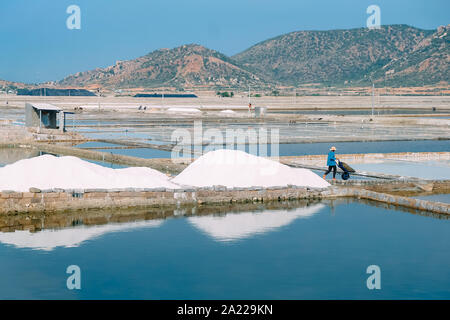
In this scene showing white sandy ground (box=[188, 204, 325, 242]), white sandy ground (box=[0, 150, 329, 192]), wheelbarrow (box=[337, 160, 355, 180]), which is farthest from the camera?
wheelbarrow (box=[337, 160, 355, 180])

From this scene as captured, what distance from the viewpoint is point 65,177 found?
15156 millimetres

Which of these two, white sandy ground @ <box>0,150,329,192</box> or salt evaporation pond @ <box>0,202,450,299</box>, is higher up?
white sandy ground @ <box>0,150,329,192</box>

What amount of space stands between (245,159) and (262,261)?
6495mm

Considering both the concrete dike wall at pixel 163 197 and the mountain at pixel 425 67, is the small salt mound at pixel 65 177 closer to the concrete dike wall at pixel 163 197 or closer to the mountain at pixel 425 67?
the concrete dike wall at pixel 163 197

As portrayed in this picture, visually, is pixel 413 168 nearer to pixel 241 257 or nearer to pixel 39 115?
pixel 241 257

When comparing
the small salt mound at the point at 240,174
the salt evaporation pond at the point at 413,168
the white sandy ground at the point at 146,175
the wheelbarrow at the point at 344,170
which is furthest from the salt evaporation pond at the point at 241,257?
the salt evaporation pond at the point at 413,168

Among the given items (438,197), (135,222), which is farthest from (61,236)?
(438,197)

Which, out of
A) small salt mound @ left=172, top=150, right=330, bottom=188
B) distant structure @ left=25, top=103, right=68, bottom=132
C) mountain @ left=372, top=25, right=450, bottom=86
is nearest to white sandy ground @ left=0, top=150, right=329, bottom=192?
small salt mound @ left=172, top=150, right=330, bottom=188

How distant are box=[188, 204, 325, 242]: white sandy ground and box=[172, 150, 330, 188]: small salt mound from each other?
1489 mm

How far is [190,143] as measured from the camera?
3075 cm

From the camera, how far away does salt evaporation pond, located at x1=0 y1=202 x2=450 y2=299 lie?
9.46m

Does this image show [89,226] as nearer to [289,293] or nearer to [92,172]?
[92,172]

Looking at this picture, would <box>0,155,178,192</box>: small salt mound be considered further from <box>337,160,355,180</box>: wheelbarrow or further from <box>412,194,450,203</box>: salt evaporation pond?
<box>412,194,450,203</box>: salt evaporation pond

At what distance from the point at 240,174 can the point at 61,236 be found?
524cm
